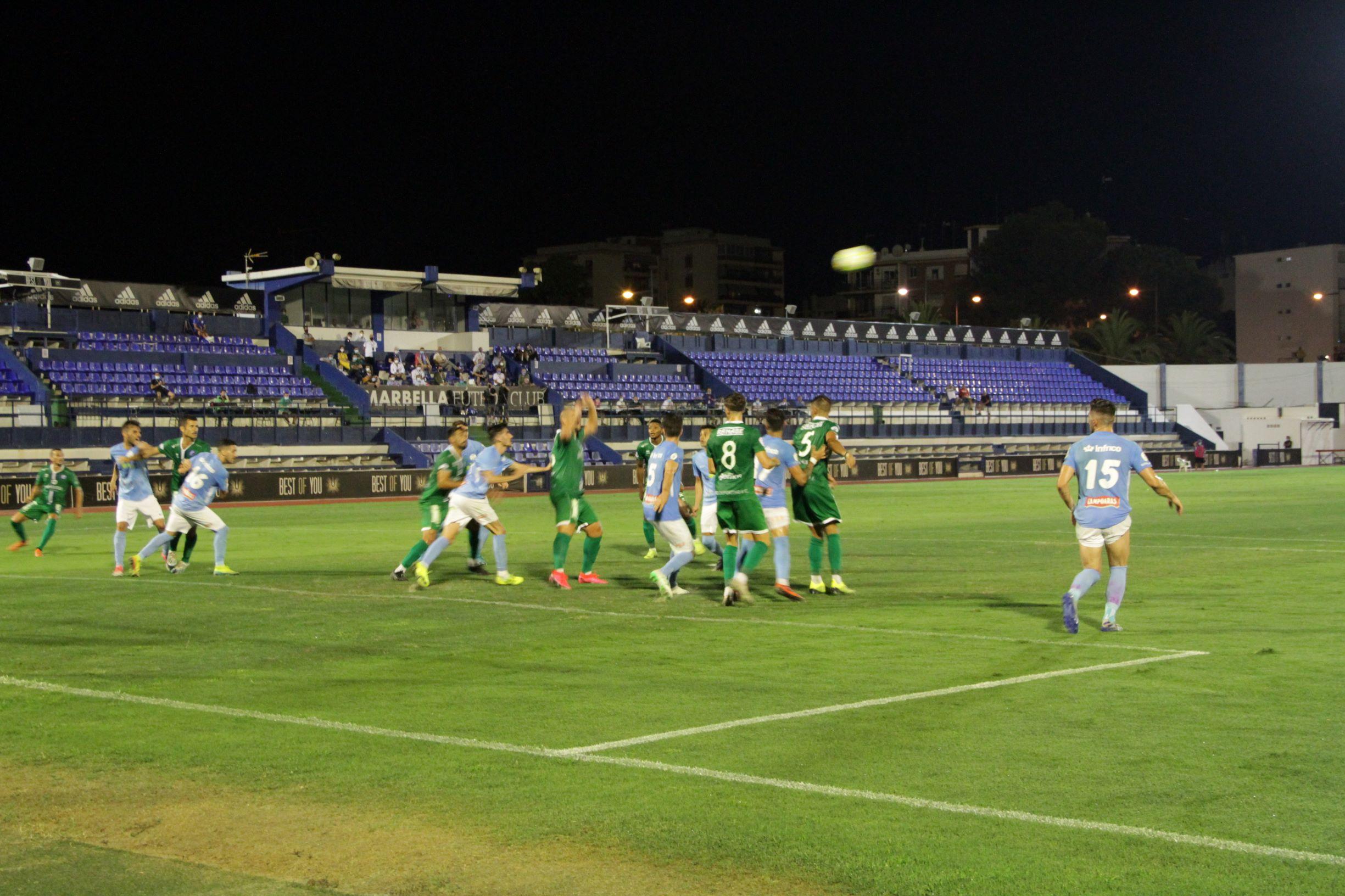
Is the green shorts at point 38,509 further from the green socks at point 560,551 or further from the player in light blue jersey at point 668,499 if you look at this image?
the player in light blue jersey at point 668,499

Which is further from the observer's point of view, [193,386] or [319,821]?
[193,386]

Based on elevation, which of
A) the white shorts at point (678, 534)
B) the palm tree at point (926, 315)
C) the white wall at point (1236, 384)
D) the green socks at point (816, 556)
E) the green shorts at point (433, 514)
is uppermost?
the palm tree at point (926, 315)

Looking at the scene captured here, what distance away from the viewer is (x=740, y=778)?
23.9 feet

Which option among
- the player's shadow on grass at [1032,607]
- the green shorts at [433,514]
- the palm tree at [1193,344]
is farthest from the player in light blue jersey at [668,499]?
the palm tree at [1193,344]

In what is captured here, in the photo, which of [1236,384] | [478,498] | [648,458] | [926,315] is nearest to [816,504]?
[478,498]

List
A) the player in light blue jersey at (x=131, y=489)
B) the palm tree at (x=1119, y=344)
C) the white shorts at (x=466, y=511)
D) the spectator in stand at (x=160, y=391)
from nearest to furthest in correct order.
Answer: the white shorts at (x=466, y=511)
the player in light blue jersey at (x=131, y=489)
the spectator in stand at (x=160, y=391)
the palm tree at (x=1119, y=344)

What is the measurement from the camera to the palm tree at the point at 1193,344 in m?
105

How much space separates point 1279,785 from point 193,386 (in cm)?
4482

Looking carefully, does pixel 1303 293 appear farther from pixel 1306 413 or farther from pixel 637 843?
pixel 637 843

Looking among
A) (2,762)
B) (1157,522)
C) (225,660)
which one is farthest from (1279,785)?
(1157,522)

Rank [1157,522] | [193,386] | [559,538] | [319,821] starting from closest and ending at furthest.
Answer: [319,821] → [559,538] → [1157,522] → [193,386]

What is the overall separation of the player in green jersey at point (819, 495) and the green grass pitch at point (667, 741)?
1.86ft

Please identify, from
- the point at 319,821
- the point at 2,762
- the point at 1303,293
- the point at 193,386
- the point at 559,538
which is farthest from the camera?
the point at 1303,293

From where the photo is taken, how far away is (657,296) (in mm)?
147000
